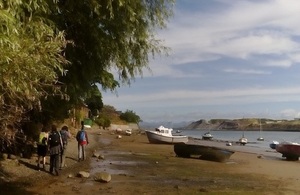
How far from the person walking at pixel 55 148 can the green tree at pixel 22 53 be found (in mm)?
8423

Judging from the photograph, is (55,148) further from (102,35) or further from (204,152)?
(204,152)

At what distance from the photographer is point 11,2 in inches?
226

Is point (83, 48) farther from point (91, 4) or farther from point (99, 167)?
point (99, 167)

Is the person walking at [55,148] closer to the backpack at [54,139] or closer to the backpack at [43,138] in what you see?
the backpack at [54,139]

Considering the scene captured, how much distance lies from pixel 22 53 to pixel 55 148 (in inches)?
419

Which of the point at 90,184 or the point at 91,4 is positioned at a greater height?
the point at 91,4

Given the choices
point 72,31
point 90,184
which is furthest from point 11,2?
point 90,184

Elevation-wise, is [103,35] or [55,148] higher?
[103,35]

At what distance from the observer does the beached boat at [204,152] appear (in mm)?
29562

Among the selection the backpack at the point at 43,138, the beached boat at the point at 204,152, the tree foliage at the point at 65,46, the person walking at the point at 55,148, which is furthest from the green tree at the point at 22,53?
the beached boat at the point at 204,152

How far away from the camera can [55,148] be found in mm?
15922

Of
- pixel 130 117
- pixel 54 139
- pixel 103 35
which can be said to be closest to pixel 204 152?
pixel 54 139

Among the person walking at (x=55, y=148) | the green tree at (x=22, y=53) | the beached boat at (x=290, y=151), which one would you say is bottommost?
the beached boat at (x=290, y=151)

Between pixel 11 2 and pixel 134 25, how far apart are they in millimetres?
4441
